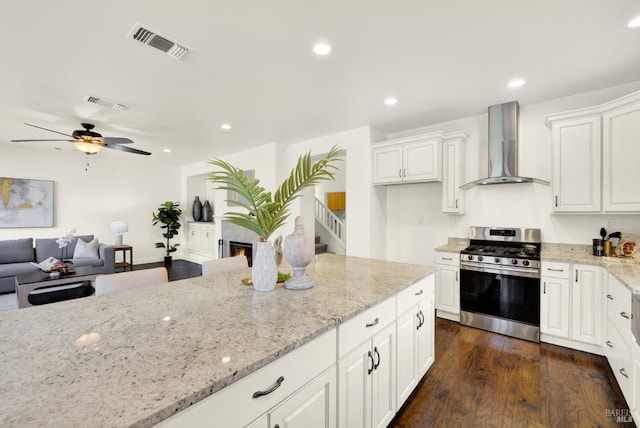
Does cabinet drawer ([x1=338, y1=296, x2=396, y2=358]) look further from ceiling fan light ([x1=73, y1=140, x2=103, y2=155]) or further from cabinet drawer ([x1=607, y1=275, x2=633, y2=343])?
ceiling fan light ([x1=73, y1=140, x2=103, y2=155])

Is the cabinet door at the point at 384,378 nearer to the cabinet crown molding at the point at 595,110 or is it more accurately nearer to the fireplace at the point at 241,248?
the cabinet crown molding at the point at 595,110

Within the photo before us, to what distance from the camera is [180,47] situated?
7.02ft

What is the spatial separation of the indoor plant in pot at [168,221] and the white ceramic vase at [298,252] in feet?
21.1

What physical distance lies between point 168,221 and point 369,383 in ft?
22.6

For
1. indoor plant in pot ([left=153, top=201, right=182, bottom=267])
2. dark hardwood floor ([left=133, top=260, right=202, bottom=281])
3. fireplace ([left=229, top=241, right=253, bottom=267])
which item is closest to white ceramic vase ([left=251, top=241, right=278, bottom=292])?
fireplace ([left=229, top=241, right=253, bottom=267])

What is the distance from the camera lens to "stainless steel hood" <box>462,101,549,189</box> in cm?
320

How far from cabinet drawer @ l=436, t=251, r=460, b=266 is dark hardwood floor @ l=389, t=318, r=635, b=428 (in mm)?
867

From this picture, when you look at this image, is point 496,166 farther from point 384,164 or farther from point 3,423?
point 3,423

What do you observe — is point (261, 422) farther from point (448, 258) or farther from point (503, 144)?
point (503, 144)

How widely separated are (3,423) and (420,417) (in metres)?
2.04

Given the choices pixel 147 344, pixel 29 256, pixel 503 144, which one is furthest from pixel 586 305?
pixel 29 256

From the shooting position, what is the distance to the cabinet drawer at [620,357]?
177 centimetres

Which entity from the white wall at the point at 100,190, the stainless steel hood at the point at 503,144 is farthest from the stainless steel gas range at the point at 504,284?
the white wall at the point at 100,190

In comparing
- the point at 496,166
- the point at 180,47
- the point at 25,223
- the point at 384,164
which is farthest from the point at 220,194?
the point at 496,166
